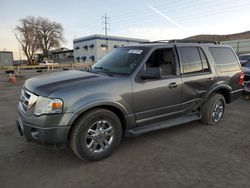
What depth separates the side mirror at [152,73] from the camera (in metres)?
3.64

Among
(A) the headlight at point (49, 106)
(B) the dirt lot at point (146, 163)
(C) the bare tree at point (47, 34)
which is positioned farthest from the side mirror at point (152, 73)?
(C) the bare tree at point (47, 34)

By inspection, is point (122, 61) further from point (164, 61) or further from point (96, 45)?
point (96, 45)

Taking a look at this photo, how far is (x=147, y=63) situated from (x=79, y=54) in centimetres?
6027

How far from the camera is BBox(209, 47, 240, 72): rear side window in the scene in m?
5.08

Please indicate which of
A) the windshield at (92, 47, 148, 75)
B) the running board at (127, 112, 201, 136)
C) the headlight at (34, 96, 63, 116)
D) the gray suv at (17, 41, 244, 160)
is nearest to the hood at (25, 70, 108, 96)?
the gray suv at (17, 41, 244, 160)

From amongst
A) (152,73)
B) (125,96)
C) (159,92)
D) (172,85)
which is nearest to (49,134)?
(125,96)

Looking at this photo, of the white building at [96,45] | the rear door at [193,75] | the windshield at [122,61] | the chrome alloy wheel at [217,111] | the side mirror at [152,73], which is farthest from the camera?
the white building at [96,45]

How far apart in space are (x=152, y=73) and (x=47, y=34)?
6853 cm

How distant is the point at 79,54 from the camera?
61.7 meters

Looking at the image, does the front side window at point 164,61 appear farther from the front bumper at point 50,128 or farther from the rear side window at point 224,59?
the front bumper at point 50,128

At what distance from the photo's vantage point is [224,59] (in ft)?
17.3

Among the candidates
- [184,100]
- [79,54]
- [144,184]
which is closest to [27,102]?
[144,184]

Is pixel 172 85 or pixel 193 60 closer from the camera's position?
pixel 172 85

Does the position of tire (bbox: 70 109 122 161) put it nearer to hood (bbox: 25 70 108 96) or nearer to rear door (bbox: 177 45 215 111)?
hood (bbox: 25 70 108 96)
